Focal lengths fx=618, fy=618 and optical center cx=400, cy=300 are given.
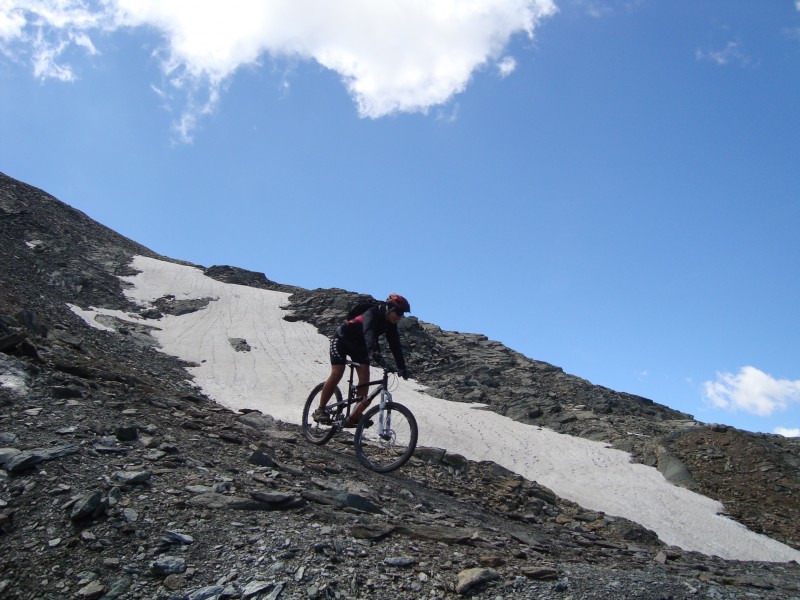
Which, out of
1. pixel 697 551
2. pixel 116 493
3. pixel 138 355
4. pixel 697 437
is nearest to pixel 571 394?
pixel 697 437

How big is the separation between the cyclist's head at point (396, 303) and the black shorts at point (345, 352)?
3.61 ft

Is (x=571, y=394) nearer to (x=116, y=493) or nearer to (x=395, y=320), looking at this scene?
(x=395, y=320)

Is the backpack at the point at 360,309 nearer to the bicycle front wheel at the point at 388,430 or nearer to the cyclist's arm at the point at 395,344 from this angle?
the cyclist's arm at the point at 395,344

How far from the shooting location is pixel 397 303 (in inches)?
385

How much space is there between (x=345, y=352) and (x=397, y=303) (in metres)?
1.55

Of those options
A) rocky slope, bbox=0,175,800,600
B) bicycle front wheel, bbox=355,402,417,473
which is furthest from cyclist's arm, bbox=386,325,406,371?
rocky slope, bbox=0,175,800,600

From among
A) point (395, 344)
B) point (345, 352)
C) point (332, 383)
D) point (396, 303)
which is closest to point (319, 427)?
point (332, 383)

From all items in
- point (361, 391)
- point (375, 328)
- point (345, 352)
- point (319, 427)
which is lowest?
point (319, 427)

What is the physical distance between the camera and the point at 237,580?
4559 mm

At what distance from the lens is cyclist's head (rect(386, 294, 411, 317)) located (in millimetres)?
9797

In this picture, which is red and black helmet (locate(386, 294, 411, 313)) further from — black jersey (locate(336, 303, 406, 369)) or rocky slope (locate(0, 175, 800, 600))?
rocky slope (locate(0, 175, 800, 600))

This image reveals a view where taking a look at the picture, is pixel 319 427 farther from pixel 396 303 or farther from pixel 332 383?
pixel 396 303

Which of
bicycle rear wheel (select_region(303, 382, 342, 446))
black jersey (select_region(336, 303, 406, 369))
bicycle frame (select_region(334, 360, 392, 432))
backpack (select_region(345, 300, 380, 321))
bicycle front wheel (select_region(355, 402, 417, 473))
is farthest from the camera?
bicycle rear wheel (select_region(303, 382, 342, 446))

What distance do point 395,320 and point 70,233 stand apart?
42.0m
